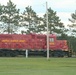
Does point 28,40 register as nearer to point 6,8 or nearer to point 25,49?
point 25,49

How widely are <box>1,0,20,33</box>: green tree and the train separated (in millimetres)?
31979

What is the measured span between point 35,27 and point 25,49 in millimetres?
37539

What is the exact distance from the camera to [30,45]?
211 ft

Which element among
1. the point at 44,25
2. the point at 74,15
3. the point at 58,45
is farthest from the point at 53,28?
the point at 58,45

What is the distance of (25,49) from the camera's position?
63.3 meters

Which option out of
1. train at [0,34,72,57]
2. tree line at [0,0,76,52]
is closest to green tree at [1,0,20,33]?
tree line at [0,0,76,52]

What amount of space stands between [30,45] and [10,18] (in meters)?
35.1

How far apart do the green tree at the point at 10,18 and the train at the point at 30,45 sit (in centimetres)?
3198

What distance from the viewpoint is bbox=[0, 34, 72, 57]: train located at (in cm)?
6328
